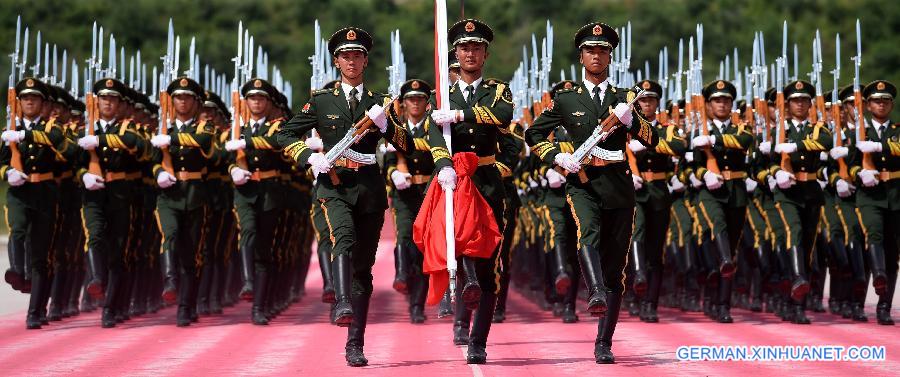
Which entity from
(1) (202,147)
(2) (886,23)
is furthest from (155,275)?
(2) (886,23)

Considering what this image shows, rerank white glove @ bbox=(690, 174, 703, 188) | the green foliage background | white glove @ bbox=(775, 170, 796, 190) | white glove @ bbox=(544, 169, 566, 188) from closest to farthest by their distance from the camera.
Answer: white glove @ bbox=(775, 170, 796, 190) → white glove @ bbox=(544, 169, 566, 188) → white glove @ bbox=(690, 174, 703, 188) → the green foliage background

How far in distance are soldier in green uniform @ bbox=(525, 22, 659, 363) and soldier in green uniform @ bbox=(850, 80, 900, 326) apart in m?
4.45

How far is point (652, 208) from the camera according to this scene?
1452 cm

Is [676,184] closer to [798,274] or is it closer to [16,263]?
[798,274]

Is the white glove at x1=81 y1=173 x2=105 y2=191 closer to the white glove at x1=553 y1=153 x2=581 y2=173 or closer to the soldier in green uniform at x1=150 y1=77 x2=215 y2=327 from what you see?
the soldier in green uniform at x1=150 y1=77 x2=215 y2=327

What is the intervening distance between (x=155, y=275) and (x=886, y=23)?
185ft

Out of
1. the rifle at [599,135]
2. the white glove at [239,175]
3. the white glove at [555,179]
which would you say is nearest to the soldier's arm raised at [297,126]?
the rifle at [599,135]

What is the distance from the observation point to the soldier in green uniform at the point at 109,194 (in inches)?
560

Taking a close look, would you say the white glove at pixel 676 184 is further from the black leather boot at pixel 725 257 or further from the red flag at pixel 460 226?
the red flag at pixel 460 226

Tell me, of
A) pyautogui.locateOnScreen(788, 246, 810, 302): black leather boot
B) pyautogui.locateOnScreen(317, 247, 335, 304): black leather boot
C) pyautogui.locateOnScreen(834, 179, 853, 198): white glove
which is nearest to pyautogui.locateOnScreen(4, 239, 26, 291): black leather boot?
pyautogui.locateOnScreen(317, 247, 335, 304): black leather boot

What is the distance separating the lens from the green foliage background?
6919 centimetres

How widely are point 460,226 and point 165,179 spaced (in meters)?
4.99

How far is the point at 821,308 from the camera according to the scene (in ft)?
52.7

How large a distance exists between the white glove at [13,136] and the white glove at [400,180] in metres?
3.24
